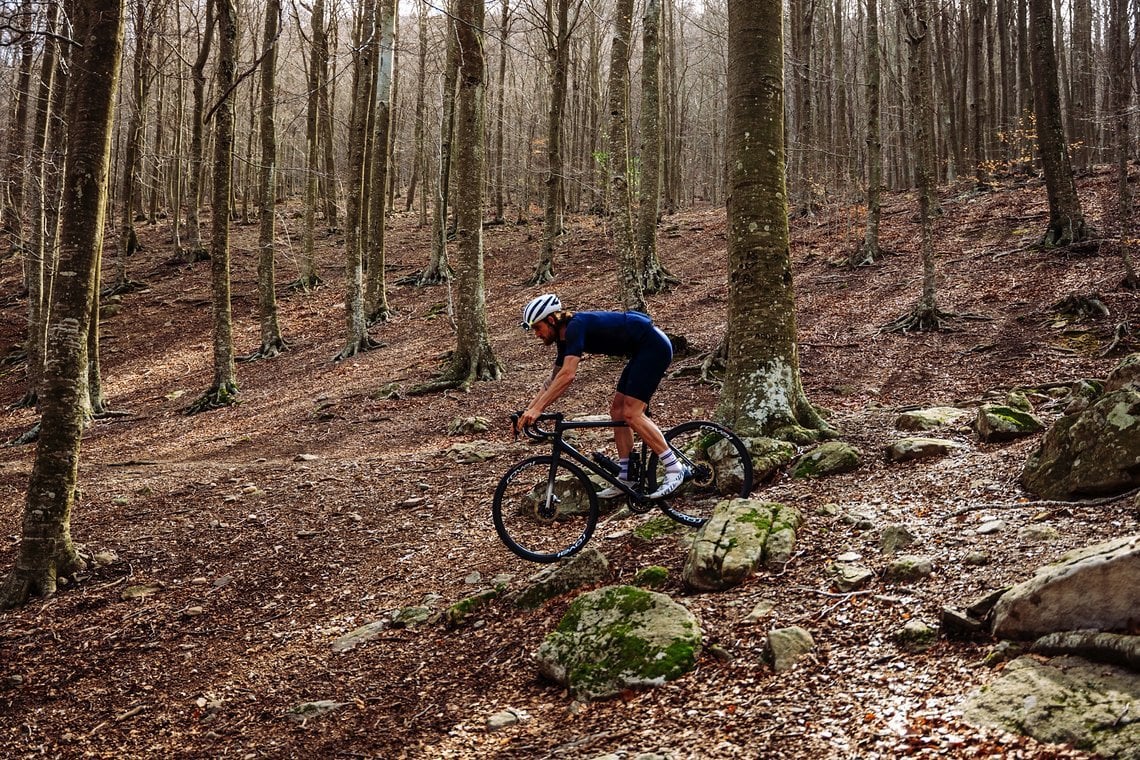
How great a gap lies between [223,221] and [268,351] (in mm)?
5072

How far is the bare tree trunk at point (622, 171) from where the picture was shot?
1303 centimetres

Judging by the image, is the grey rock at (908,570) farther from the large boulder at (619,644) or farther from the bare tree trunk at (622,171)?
the bare tree trunk at (622,171)

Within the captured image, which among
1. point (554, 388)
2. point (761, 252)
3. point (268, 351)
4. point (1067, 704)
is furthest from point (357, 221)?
point (1067, 704)

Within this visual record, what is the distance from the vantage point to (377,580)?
21.2ft

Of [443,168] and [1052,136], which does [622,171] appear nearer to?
[1052,136]

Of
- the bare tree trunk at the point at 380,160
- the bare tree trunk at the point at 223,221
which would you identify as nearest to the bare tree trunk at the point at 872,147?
the bare tree trunk at the point at 380,160

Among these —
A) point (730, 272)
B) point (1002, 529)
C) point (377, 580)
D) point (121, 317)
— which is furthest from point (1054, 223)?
point (121, 317)

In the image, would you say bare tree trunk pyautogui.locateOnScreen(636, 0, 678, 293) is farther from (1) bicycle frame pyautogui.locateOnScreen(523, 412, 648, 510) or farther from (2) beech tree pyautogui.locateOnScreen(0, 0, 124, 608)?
(1) bicycle frame pyautogui.locateOnScreen(523, 412, 648, 510)

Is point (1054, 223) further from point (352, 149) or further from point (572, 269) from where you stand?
point (352, 149)

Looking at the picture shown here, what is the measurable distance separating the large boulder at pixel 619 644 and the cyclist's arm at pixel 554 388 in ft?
4.84

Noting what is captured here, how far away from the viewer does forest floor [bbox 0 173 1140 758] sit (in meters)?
3.67

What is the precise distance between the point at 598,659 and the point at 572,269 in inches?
762

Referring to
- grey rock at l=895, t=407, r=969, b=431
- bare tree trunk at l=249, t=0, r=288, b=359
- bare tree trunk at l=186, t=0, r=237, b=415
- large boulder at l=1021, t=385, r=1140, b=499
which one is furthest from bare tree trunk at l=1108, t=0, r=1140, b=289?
bare tree trunk at l=249, t=0, r=288, b=359

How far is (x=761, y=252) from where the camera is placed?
23.3ft
